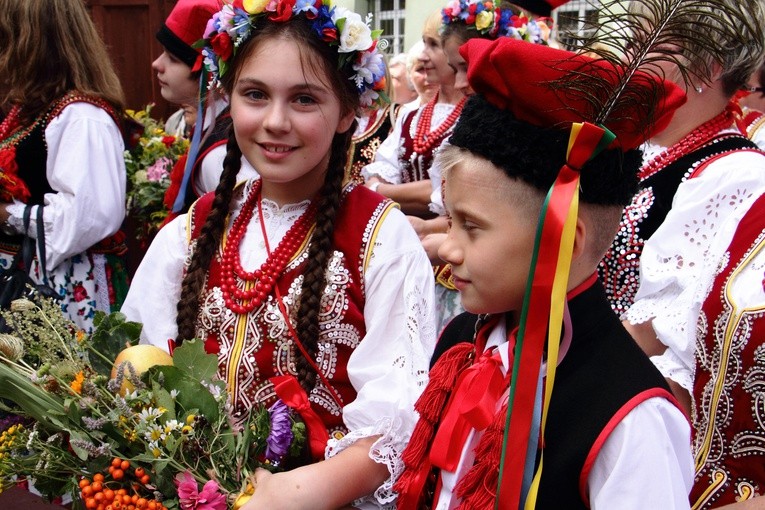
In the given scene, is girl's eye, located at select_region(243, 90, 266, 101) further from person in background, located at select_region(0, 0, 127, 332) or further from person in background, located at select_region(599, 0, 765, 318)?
person in background, located at select_region(0, 0, 127, 332)

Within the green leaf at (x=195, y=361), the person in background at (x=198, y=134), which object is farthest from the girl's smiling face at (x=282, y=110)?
the person in background at (x=198, y=134)

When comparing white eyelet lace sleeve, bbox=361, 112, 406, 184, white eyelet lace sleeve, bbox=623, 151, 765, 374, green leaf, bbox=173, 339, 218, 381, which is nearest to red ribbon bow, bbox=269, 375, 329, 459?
green leaf, bbox=173, 339, 218, 381

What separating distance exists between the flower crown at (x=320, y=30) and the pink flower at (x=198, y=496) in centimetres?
106

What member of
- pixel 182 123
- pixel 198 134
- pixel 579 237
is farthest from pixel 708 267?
pixel 182 123

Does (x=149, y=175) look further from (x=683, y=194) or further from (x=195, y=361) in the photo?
(x=683, y=194)

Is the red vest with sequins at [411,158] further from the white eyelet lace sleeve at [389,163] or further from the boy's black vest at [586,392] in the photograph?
the boy's black vest at [586,392]

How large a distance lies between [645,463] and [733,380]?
0.65 metres

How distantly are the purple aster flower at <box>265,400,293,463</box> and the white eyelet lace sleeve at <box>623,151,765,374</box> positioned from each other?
0.97 m

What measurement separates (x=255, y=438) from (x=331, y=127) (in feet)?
2.66

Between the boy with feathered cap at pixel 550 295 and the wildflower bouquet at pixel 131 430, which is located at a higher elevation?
the boy with feathered cap at pixel 550 295

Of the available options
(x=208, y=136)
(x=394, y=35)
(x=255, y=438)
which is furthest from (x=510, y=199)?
(x=394, y=35)

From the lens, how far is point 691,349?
1.89m

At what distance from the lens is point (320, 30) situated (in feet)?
6.34

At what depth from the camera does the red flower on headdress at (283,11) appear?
1903 millimetres
